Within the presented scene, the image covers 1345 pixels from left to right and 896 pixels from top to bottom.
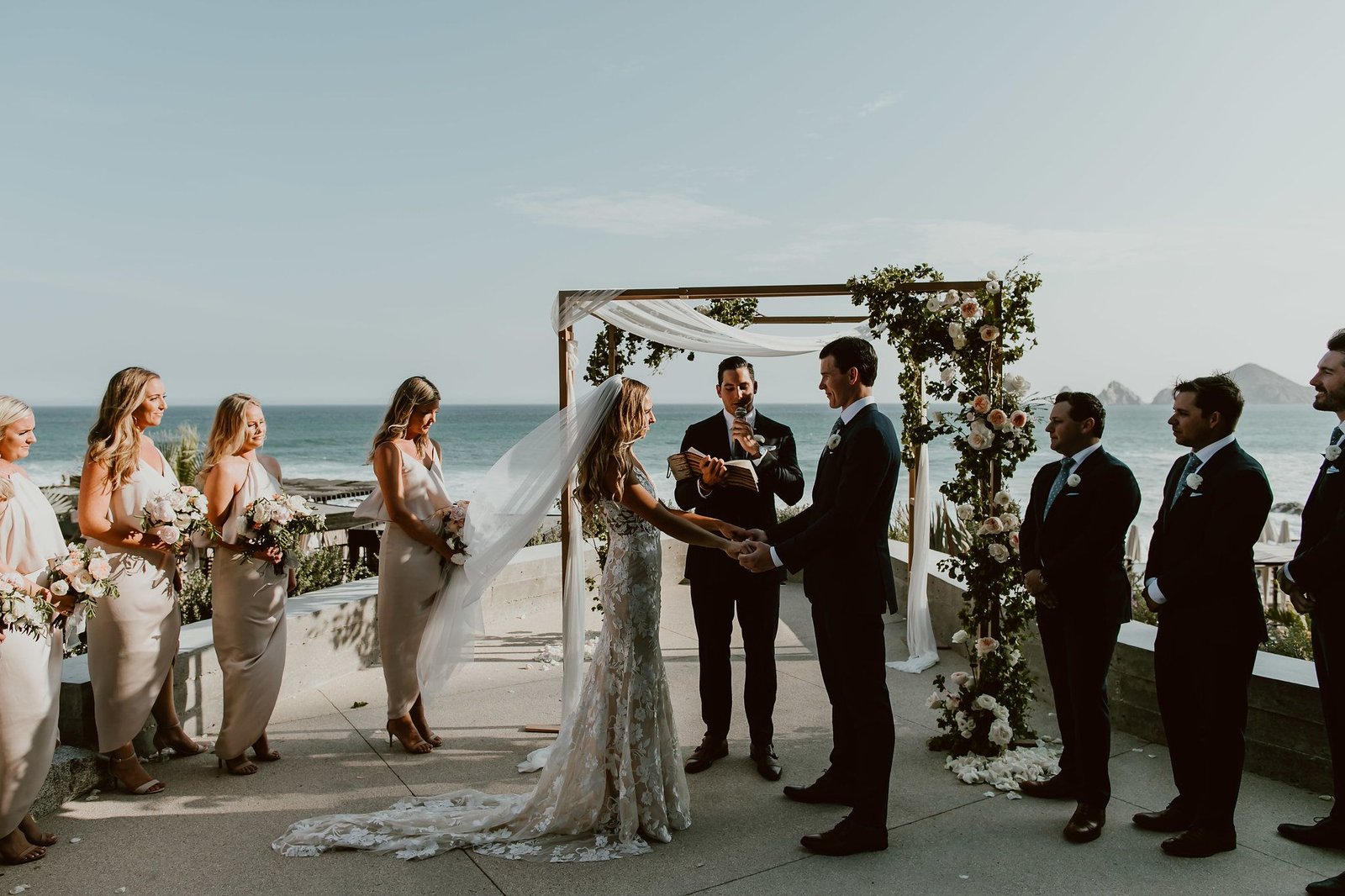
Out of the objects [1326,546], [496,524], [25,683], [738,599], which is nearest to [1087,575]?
[1326,546]

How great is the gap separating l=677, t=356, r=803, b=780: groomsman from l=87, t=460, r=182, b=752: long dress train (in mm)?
2799

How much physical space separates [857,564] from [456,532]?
2.42 metres

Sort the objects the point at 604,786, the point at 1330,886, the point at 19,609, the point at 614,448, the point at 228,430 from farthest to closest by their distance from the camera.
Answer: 1. the point at 228,430
2. the point at 614,448
3. the point at 604,786
4. the point at 19,609
5. the point at 1330,886

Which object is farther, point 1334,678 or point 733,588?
point 733,588

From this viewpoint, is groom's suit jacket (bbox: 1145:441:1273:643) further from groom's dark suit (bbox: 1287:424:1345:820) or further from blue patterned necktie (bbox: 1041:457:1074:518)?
blue patterned necktie (bbox: 1041:457:1074:518)

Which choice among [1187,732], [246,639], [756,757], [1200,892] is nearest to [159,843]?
[246,639]

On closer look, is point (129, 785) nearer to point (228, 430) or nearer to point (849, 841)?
point (228, 430)

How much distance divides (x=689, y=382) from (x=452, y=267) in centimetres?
5875

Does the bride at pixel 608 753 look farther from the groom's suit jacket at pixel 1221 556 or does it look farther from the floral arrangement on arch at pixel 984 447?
the groom's suit jacket at pixel 1221 556

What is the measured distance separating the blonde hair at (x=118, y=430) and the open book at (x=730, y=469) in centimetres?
274

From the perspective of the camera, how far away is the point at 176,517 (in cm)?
418

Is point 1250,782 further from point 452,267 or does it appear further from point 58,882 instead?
point 452,267

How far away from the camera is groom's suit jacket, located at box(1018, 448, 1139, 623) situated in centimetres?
370

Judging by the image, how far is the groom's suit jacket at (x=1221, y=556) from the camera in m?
3.42
